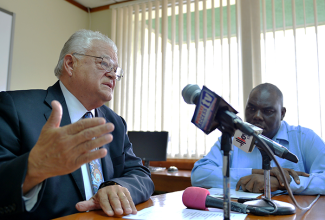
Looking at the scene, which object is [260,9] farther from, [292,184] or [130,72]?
[292,184]

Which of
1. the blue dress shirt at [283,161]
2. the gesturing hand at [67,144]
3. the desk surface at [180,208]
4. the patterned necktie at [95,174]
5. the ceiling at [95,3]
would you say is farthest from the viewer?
the ceiling at [95,3]

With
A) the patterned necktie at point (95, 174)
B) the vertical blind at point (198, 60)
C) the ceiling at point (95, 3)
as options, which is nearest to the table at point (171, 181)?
the vertical blind at point (198, 60)

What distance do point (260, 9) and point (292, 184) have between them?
276cm

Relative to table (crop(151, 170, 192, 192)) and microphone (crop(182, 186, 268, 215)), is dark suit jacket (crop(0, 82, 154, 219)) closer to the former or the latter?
microphone (crop(182, 186, 268, 215))

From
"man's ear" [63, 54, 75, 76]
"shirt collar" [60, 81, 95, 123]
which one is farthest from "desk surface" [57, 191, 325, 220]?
"man's ear" [63, 54, 75, 76]

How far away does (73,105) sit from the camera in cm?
138

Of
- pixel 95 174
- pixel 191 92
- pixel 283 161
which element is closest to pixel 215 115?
pixel 191 92

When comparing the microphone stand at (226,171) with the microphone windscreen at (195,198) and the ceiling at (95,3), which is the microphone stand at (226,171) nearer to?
the microphone windscreen at (195,198)

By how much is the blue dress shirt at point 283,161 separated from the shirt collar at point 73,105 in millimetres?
842

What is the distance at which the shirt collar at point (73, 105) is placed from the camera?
1.35m

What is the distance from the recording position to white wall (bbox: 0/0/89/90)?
331 centimetres

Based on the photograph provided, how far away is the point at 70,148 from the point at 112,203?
35cm

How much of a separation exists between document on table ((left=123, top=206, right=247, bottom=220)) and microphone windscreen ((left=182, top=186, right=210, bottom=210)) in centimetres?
2

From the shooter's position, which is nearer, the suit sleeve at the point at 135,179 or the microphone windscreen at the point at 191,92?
the microphone windscreen at the point at 191,92
